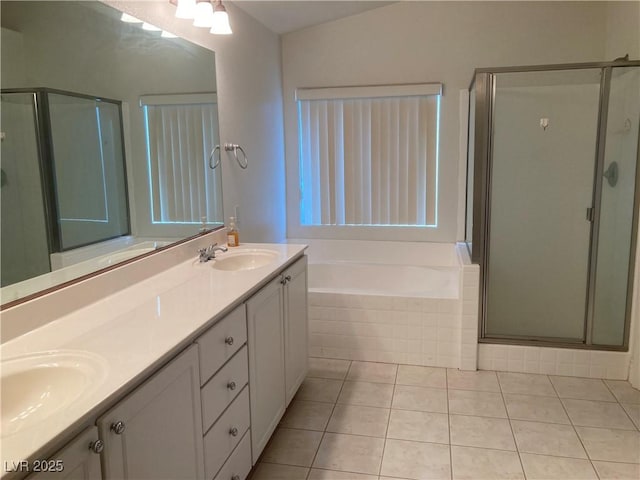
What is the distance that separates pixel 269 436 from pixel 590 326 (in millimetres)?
2118

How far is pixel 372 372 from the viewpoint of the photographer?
316 centimetres

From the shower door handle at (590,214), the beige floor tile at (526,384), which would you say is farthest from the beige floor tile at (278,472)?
the shower door handle at (590,214)

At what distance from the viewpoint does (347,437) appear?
243 cm

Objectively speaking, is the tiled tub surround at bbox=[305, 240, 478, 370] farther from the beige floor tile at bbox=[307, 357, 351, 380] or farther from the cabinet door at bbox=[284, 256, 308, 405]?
the cabinet door at bbox=[284, 256, 308, 405]

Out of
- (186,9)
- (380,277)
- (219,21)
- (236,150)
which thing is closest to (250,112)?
(236,150)

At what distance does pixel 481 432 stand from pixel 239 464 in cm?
126

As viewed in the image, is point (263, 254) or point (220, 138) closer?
point (263, 254)

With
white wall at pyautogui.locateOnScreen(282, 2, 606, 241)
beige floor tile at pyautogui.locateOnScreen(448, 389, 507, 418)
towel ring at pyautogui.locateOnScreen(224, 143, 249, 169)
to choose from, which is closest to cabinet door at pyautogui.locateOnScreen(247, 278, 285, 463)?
beige floor tile at pyautogui.locateOnScreen(448, 389, 507, 418)

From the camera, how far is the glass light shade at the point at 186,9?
230 cm

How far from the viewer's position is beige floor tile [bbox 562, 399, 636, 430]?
99.2 inches

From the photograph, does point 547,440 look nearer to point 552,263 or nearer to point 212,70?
point 552,263

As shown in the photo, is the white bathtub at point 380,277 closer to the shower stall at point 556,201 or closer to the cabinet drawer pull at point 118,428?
the shower stall at point 556,201

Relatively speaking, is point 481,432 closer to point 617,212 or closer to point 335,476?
point 335,476

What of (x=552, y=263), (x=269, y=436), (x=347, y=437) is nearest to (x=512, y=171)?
(x=552, y=263)
